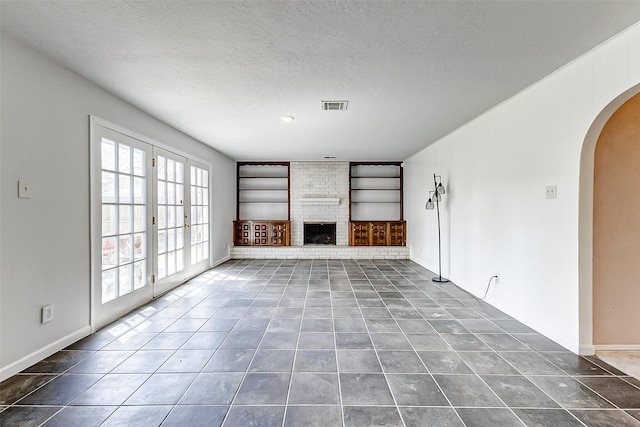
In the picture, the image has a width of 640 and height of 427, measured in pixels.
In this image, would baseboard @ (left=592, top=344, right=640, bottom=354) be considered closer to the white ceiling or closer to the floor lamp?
the floor lamp

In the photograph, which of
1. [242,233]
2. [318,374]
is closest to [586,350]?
[318,374]

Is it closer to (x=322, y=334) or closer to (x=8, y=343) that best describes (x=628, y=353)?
(x=322, y=334)

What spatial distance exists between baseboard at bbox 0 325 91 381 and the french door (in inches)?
8.0

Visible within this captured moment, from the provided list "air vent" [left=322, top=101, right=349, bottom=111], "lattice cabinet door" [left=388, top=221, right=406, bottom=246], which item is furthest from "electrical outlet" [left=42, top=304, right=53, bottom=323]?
"lattice cabinet door" [left=388, top=221, right=406, bottom=246]

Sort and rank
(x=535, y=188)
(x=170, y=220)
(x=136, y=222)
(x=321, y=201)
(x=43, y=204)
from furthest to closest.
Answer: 1. (x=321, y=201)
2. (x=170, y=220)
3. (x=136, y=222)
4. (x=535, y=188)
5. (x=43, y=204)

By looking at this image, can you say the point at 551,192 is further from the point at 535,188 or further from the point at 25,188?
the point at 25,188

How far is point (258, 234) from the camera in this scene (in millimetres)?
7023

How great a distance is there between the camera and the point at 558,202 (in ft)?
8.11

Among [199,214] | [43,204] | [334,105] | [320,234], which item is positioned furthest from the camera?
[320,234]

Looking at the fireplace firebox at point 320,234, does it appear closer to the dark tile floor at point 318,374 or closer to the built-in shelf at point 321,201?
the built-in shelf at point 321,201

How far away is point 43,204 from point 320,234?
5.60 m

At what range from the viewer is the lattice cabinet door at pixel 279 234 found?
23.1 ft

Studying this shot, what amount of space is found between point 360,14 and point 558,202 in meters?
2.29

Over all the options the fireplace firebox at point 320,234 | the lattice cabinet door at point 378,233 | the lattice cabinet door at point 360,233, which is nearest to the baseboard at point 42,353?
the fireplace firebox at point 320,234
